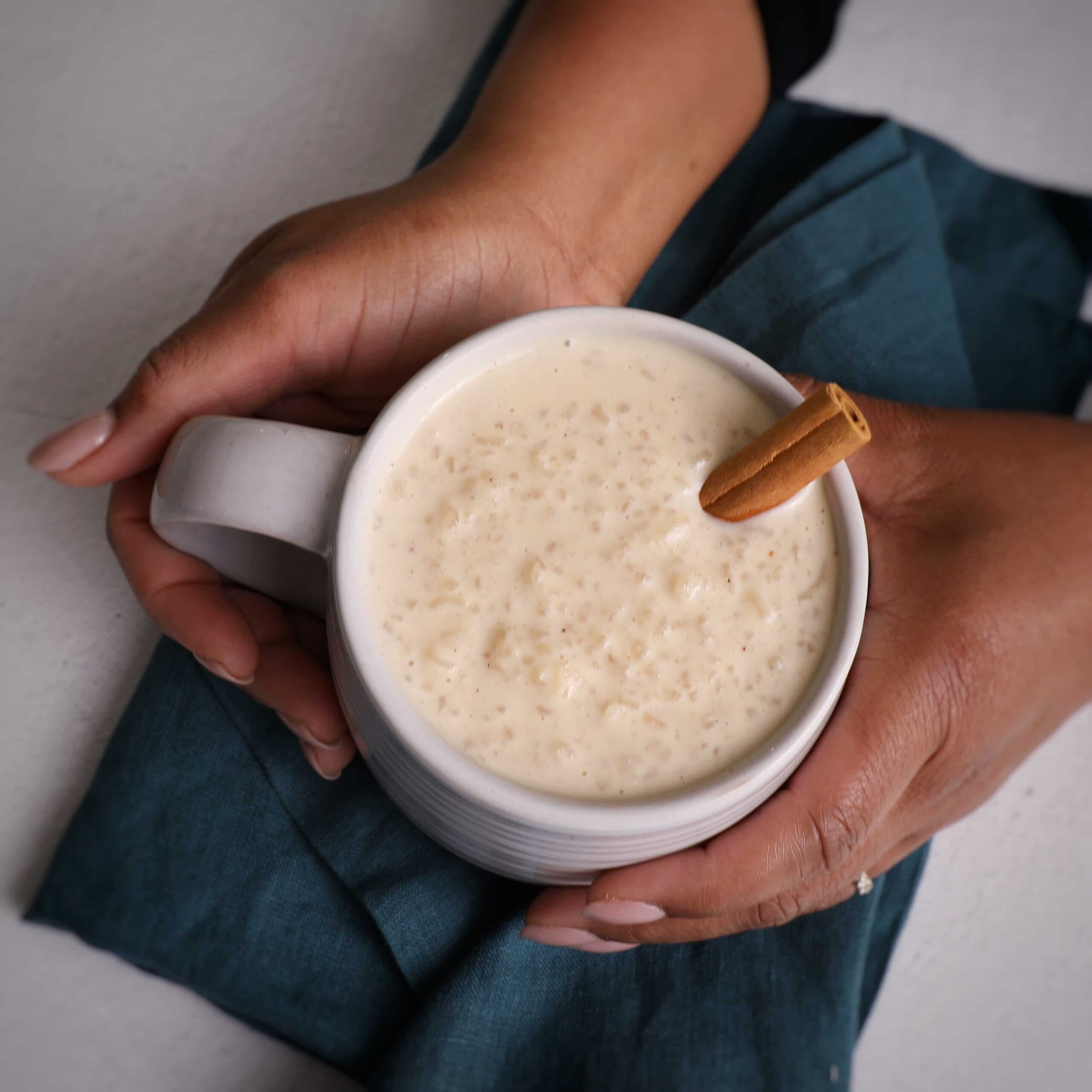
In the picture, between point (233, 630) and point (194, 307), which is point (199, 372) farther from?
point (194, 307)

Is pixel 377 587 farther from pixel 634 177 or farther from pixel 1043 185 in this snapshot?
pixel 1043 185

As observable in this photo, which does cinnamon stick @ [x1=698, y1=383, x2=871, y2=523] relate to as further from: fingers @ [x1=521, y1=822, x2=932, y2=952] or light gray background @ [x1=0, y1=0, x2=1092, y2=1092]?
light gray background @ [x1=0, y1=0, x2=1092, y2=1092]

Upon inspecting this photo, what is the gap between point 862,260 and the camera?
760mm

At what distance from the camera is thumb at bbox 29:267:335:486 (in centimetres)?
57

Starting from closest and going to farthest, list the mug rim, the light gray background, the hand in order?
the mug rim, the hand, the light gray background

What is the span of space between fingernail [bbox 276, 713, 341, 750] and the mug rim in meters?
0.15

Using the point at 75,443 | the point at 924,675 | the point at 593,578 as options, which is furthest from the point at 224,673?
the point at 924,675

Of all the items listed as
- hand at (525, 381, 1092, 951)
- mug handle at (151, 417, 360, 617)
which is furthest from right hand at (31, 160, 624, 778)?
hand at (525, 381, 1092, 951)

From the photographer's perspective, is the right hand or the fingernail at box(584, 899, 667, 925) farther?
the right hand

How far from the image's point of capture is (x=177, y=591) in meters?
0.62

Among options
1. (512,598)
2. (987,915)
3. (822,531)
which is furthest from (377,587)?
(987,915)

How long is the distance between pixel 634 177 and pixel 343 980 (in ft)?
1.96

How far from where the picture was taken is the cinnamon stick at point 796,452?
0.43 metres

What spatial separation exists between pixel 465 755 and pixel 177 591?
280mm
